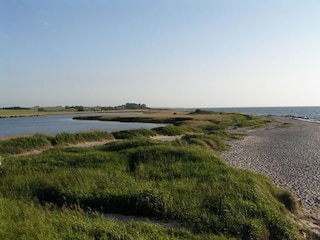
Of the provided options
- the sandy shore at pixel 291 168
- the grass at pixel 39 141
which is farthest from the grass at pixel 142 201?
the grass at pixel 39 141

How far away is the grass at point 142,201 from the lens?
8305 millimetres

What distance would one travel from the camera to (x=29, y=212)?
9.27m

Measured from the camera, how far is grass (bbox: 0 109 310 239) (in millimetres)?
8305

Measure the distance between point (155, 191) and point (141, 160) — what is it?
6.61 meters

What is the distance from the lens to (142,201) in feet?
35.7

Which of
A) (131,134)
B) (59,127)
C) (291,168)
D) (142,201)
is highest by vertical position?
(142,201)

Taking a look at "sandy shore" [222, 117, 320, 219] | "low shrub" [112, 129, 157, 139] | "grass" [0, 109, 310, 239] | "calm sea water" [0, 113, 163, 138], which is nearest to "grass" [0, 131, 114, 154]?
"low shrub" [112, 129, 157, 139]

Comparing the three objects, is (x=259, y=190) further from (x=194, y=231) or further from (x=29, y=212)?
(x=29, y=212)

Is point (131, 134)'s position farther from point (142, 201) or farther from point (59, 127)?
point (59, 127)

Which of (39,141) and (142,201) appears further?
(39,141)

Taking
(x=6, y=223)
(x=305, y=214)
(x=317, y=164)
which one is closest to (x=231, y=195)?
(x=305, y=214)

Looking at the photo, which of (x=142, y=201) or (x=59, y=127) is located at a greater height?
(x=142, y=201)

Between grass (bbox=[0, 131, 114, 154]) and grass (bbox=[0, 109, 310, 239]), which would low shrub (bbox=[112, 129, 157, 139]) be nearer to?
grass (bbox=[0, 131, 114, 154])

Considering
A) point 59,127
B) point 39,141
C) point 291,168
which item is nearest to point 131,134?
point 39,141
